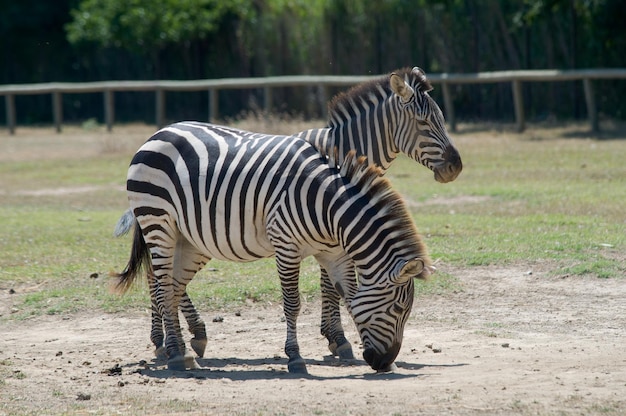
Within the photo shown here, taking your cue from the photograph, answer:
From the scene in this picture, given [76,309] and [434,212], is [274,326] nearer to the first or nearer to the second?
[76,309]

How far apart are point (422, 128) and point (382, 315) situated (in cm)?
201

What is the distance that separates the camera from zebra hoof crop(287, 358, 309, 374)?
6.81 m

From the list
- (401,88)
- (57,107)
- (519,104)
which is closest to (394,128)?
(401,88)

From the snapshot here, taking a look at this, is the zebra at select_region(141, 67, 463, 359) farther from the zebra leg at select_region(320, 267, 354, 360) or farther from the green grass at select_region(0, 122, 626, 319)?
the green grass at select_region(0, 122, 626, 319)

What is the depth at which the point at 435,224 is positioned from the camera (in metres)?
12.2

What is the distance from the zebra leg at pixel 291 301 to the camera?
22.3 ft

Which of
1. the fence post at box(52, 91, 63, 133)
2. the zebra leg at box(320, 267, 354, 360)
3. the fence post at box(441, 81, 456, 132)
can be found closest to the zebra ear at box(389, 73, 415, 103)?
the zebra leg at box(320, 267, 354, 360)

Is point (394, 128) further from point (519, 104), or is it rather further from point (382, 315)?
point (519, 104)

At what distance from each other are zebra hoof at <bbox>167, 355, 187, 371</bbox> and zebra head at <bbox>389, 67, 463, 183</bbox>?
246 centimetres

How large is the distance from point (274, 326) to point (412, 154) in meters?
1.86

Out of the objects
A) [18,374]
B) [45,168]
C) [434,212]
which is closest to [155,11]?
[45,168]

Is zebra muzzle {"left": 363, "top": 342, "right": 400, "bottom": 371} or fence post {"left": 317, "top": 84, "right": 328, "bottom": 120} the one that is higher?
fence post {"left": 317, "top": 84, "right": 328, "bottom": 120}

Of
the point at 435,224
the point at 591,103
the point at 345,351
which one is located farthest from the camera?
the point at 591,103

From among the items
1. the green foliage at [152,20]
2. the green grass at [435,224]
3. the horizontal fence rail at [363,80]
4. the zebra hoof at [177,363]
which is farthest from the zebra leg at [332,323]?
the green foliage at [152,20]
